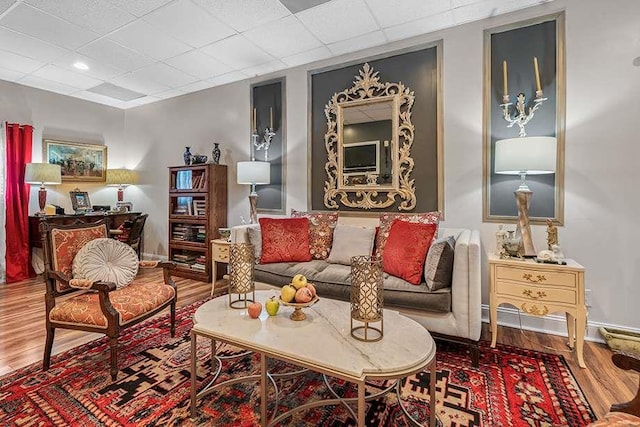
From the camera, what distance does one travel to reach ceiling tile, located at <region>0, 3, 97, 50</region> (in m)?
2.79

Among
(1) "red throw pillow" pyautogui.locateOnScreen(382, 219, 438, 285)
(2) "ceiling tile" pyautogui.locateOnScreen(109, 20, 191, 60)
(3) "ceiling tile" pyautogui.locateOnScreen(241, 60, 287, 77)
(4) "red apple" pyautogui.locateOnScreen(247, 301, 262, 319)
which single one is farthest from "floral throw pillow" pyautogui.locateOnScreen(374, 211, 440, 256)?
(2) "ceiling tile" pyautogui.locateOnScreen(109, 20, 191, 60)

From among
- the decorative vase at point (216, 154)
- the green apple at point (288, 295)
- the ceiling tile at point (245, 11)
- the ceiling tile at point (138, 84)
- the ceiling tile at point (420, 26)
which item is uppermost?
the ceiling tile at point (138, 84)

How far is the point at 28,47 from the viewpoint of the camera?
134 inches

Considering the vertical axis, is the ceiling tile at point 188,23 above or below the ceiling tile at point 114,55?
below

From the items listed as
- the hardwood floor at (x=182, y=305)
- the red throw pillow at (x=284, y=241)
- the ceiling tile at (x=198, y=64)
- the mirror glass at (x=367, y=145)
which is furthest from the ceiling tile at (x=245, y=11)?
the hardwood floor at (x=182, y=305)

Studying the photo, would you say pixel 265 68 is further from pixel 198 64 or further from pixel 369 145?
pixel 369 145

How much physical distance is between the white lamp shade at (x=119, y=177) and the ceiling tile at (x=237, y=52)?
2837 millimetres

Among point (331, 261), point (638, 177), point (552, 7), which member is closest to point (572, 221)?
point (638, 177)

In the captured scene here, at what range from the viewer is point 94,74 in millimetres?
4148

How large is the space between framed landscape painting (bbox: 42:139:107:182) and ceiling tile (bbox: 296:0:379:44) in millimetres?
4290

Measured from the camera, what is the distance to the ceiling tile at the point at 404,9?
2645mm

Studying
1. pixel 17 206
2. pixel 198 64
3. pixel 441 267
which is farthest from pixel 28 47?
pixel 441 267

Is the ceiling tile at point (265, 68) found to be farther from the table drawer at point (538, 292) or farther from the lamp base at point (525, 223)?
the table drawer at point (538, 292)

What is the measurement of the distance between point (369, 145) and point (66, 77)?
13.6 feet
